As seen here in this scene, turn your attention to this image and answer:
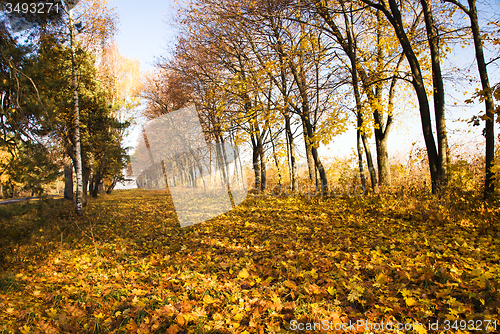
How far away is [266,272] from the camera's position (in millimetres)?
3863

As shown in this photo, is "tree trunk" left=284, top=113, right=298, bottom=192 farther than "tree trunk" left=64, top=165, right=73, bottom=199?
No

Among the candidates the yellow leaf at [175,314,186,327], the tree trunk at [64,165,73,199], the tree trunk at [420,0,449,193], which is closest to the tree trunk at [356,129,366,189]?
the tree trunk at [420,0,449,193]

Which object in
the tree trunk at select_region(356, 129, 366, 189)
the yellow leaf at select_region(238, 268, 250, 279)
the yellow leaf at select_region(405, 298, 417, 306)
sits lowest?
the yellow leaf at select_region(238, 268, 250, 279)

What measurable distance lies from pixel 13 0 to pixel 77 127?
194 inches

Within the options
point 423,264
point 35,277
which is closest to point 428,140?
point 423,264

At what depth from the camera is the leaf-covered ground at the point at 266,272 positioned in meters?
2.68

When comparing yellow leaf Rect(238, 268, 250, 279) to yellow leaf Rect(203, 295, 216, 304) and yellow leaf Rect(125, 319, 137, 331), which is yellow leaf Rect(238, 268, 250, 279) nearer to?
yellow leaf Rect(203, 295, 216, 304)

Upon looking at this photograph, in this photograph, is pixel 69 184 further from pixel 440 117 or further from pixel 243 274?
pixel 440 117

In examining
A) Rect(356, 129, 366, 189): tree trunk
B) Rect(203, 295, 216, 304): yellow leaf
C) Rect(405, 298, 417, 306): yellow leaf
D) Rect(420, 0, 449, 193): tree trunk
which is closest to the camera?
Rect(405, 298, 417, 306): yellow leaf

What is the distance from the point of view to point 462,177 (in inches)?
252

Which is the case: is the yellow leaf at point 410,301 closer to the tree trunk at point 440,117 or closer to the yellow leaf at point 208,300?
the yellow leaf at point 208,300

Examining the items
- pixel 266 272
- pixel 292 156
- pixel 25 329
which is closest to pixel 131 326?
pixel 25 329

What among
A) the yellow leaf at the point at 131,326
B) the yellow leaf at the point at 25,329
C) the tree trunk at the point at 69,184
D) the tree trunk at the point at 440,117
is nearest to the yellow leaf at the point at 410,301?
the yellow leaf at the point at 131,326

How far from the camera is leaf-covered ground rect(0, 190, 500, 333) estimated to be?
2.68 metres
